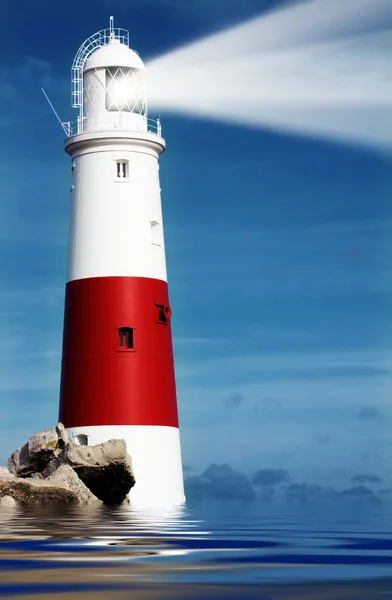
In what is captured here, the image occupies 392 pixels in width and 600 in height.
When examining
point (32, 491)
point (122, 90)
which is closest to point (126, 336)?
point (32, 491)

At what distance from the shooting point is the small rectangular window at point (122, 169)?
30.7m

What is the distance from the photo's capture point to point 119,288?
97.2 feet

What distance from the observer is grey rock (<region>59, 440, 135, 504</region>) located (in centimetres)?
2702

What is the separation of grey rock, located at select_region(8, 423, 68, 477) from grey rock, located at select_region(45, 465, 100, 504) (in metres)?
1.92

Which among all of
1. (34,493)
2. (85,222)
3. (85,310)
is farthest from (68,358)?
(34,493)

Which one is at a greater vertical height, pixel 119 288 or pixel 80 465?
pixel 119 288

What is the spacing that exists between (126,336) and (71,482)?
580 centimetres

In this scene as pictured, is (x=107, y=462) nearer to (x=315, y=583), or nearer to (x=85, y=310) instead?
(x=85, y=310)

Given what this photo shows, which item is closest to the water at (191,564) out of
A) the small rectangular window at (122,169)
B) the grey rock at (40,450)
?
the grey rock at (40,450)

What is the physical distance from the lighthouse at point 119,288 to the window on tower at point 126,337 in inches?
1.2

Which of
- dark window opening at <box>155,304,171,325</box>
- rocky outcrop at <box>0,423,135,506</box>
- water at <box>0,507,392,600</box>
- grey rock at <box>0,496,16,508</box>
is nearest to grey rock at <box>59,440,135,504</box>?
rocky outcrop at <box>0,423,135,506</box>

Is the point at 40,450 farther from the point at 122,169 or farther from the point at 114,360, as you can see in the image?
the point at 122,169

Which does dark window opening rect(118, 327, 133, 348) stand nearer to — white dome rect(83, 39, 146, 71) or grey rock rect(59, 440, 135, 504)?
grey rock rect(59, 440, 135, 504)

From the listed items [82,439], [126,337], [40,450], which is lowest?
[40,450]
